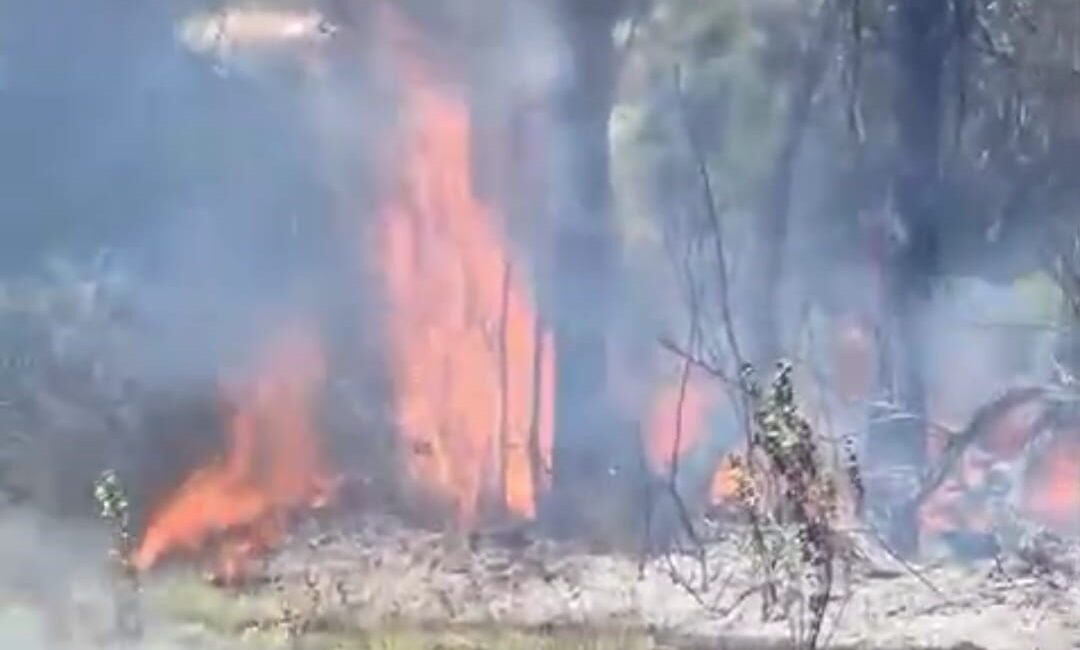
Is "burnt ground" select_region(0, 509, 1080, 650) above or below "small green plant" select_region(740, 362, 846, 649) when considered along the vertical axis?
below

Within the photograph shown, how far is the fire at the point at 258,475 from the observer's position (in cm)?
213

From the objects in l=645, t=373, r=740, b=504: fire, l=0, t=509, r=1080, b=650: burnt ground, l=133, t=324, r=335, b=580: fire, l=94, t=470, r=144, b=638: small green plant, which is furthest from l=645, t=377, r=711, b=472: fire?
l=94, t=470, r=144, b=638: small green plant

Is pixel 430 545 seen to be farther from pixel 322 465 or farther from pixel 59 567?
pixel 59 567

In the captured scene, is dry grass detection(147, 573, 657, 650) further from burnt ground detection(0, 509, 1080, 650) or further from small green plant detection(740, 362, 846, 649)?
small green plant detection(740, 362, 846, 649)

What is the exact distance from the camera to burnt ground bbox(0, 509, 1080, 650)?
2.12m

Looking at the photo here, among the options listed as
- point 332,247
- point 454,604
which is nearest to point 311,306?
point 332,247

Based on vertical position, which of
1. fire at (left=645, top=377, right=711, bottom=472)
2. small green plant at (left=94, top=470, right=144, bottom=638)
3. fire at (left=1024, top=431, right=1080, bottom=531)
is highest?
fire at (left=645, top=377, right=711, bottom=472)

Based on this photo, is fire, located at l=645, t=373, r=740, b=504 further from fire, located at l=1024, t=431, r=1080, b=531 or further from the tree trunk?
fire, located at l=1024, t=431, r=1080, b=531

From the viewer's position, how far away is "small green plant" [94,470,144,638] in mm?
2143

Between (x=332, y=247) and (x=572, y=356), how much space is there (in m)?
0.31

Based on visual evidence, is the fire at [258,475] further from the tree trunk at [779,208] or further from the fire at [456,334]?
the tree trunk at [779,208]

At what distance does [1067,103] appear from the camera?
6.90 feet

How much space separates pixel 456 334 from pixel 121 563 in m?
0.48

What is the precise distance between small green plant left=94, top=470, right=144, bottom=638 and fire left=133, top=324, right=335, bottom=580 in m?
0.02
